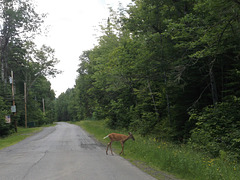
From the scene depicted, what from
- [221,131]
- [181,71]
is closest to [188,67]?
[181,71]

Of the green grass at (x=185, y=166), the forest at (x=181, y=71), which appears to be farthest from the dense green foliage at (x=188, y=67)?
the green grass at (x=185, y=166)

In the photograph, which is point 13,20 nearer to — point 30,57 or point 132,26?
point 30,57

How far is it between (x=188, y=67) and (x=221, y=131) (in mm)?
4361

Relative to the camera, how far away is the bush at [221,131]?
10.2m

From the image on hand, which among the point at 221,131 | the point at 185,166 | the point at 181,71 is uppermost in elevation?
the point at 181,71

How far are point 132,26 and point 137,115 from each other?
378 inches

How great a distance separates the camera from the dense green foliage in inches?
421

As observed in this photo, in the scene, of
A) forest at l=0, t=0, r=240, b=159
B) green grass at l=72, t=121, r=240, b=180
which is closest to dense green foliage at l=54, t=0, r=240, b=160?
forest at l=0, t=0, r=240, b=159

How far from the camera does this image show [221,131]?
36.9ft

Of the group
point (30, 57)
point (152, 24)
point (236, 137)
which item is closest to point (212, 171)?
point (236, 137)

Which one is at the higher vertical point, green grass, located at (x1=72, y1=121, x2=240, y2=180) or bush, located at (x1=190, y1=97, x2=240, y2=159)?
bush, located at (x1=190, y1=97, x2=240, y2=159)

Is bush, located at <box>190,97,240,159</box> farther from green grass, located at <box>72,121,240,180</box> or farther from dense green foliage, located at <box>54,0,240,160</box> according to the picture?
green grass, located at <box>72,121,240,180</box>

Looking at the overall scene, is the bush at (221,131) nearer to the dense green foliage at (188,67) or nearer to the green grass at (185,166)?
the dense green foliage at (188,67)

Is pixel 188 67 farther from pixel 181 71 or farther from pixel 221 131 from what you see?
pixel 221 131
